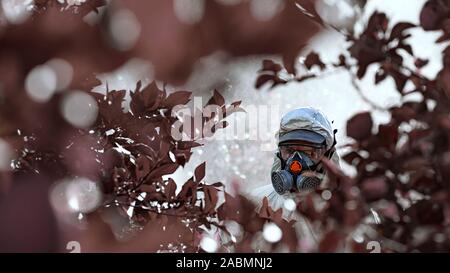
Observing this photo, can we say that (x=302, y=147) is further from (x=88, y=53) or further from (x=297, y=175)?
(x=88, y=53)

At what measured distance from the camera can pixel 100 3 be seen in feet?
3.16

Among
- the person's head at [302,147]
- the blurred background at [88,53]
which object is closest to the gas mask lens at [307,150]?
the person's head at [302,147]

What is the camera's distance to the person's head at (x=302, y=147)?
2219 millimetres

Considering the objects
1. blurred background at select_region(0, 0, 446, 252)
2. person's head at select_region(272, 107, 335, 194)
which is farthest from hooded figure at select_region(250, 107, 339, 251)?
blurred background at select_region(0, 0, 446, 252)

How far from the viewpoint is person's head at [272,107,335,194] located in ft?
7.28

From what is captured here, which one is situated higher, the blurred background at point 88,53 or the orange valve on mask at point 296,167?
the blurred background at point 88,53

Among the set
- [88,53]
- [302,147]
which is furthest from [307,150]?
[88,53]

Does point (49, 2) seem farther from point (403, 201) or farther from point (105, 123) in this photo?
point (403, 201)

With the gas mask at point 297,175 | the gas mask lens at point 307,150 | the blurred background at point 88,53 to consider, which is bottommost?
the gas mask at point 297,175

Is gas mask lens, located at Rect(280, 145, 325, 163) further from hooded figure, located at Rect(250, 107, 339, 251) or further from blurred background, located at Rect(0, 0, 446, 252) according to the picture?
blurred background, located at Rect(0, 0, 446, 252)

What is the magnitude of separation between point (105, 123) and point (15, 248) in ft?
1.86

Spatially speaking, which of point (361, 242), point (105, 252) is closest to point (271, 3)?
point (361, 242)

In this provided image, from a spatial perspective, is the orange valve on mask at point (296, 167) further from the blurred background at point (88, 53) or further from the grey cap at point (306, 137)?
the blurred background at point (88, 53)

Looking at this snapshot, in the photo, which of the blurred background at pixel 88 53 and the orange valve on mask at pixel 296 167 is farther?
the orange valve on mask at pixel 296 167
